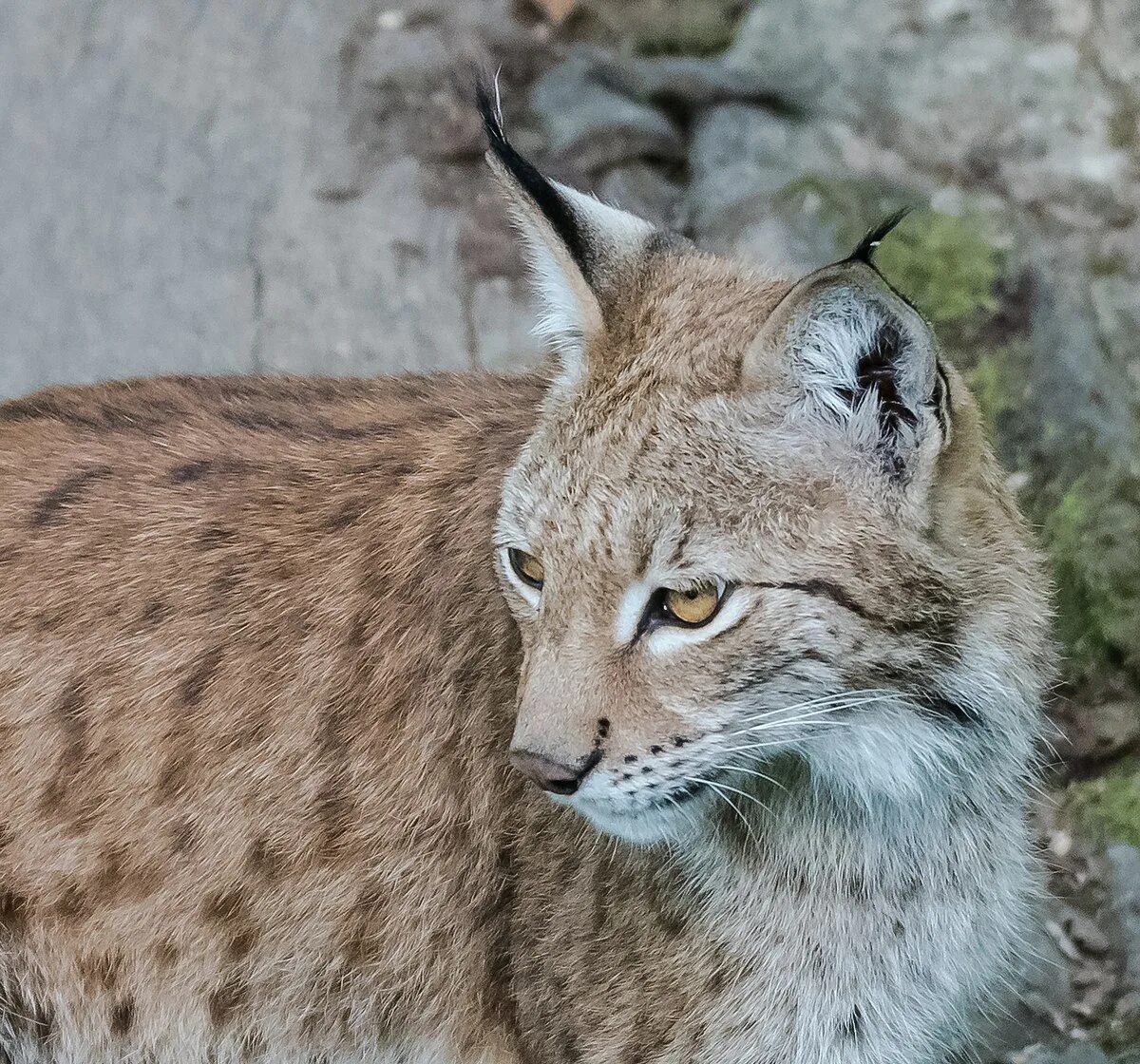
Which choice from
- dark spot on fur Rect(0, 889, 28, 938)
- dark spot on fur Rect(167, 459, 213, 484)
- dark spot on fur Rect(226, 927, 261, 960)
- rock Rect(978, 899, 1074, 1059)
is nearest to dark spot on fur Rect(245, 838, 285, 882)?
dark spot on fur Rect(226, 927, 261, 960)

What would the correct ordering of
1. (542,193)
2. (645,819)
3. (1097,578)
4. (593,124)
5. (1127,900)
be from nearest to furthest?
(645,819)
(542,193)
(1127,900)
(1097,578)
(593,124)

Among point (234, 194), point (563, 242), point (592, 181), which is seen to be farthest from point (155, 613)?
point (592, 181)

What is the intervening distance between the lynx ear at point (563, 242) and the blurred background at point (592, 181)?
7.15 feet

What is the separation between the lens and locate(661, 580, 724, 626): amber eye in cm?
234

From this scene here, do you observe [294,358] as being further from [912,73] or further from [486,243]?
[912,73]

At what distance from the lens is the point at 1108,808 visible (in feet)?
14.0

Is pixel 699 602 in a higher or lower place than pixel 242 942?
higher

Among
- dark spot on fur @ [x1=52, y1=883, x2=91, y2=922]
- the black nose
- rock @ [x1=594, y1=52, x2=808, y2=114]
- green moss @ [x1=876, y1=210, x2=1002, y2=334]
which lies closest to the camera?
the black nose

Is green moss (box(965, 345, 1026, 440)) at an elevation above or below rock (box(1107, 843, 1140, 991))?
above

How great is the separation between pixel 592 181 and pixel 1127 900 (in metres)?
3.25

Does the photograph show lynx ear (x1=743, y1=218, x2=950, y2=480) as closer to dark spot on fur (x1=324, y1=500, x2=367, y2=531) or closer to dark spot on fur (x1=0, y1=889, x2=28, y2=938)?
dark spot on fur (x1=324, y1=500, x2=367, y2=531)

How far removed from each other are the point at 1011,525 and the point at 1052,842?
1979 mm

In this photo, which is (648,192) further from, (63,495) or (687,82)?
(63,495)

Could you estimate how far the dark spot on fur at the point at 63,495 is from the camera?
314 cm
